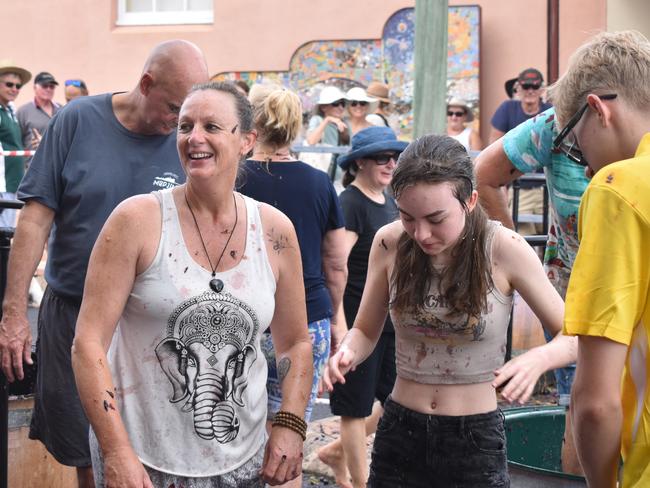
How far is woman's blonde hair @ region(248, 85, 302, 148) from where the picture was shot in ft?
15.5

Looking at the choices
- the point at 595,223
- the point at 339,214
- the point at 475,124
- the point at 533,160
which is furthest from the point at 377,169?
the point at 475,124

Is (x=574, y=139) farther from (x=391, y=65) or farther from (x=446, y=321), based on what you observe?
(x=391, y=65)

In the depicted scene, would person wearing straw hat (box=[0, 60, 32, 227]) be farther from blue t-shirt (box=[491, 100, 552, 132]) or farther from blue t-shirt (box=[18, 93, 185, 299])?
blue t-shirt (box=[18, 93, 185, 299])

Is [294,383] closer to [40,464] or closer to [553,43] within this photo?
[40,464]

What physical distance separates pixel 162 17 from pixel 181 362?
14181mm

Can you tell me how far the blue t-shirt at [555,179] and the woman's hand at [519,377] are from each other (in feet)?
3.92

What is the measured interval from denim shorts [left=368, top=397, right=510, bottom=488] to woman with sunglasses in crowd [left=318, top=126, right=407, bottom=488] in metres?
1.85

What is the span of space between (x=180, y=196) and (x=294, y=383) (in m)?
0.64

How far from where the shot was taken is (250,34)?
50.6ft

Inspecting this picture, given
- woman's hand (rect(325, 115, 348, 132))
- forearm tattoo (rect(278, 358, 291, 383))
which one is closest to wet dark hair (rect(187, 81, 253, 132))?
forearm tattoo (rect(278, 358, 291, 383))

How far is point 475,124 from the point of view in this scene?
13625 millimetres

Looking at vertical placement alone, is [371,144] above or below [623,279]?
above

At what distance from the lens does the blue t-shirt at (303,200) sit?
4691 mm

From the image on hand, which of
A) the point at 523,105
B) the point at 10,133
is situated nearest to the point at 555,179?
the point at 523,105
